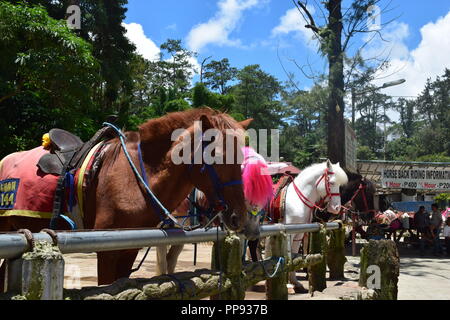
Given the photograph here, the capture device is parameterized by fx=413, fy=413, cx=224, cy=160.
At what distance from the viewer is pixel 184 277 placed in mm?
2424

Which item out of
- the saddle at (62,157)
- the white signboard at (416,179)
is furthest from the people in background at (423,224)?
the saddle at (62,157)

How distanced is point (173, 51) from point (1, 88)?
30.6 m

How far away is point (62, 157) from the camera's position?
3404 millimetres

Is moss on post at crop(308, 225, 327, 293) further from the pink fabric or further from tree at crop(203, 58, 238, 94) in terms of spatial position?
tree at crop(203, 58, 238, 94)

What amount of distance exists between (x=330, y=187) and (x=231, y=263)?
13.3 feet

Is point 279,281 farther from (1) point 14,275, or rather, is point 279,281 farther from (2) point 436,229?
(2) point 436,229

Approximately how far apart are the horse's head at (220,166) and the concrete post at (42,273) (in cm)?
139

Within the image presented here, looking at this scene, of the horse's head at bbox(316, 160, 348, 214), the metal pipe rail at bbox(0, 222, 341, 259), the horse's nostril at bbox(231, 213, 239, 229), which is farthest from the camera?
the horse's head at bbox(316, 160, 348, 214)

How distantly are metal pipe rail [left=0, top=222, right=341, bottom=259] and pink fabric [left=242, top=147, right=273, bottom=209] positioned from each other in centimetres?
163

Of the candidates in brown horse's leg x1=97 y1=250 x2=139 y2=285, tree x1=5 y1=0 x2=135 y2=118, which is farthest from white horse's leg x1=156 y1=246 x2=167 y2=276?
tree x1=5 y1=0 x2=135 y2=118

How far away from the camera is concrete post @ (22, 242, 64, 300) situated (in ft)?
4.85
